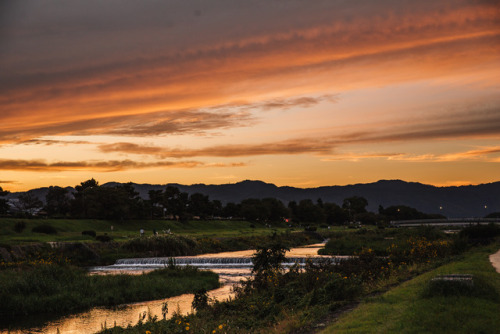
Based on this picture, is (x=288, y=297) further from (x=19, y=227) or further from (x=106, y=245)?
(x=19, y=227)

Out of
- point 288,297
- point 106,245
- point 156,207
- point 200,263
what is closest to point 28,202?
point 156,207

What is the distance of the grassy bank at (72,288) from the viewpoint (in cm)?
2598

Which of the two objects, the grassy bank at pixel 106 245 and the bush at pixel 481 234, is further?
the grassy bank at pixel 106 245

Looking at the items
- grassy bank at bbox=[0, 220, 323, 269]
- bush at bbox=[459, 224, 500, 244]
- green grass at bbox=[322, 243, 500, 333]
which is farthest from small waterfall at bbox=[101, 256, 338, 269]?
green grass at bbox=[322, 243, 500, 333]

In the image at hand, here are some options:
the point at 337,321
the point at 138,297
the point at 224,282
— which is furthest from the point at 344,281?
the point at 224,282

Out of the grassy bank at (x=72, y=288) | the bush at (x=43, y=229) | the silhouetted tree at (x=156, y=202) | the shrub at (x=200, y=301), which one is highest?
the silhouetted tree at (x=156, y=202)

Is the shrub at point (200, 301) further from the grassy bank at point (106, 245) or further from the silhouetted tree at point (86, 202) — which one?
the silhouetted tree at point (86, 202)

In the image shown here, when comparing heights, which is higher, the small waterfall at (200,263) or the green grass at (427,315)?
the green grass at (427,315)

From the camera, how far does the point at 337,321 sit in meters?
14.0

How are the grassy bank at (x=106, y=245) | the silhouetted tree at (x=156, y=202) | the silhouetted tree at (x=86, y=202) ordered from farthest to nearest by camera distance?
1. the silhouetted tree at (x=156, y=202)
2. the silhouetted tree at (x=86, y=202)
3. the grassy bank at (x=106, y=245)

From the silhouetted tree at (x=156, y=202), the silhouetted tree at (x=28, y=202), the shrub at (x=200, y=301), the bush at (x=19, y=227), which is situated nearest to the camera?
the shrub at (x=200, y=301)

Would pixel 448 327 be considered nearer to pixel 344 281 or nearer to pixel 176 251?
pixel 344 281

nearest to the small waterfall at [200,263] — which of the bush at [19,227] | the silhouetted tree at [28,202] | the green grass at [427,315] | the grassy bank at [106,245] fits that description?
the grassy bank at [106,245]

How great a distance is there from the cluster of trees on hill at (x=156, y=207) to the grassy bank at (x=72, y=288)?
6087 centimetres
